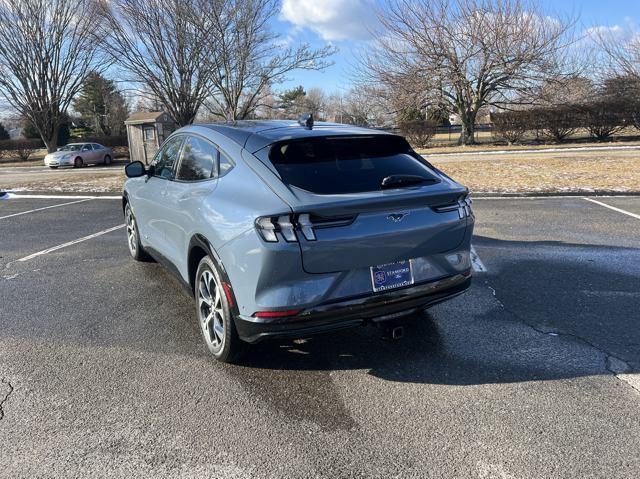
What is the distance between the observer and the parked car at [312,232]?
2936 mm

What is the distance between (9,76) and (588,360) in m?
37.6

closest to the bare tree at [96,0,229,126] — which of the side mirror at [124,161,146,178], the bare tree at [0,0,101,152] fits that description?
the bare tree at [0,0,101,152]

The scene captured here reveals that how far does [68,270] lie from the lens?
5973 mm

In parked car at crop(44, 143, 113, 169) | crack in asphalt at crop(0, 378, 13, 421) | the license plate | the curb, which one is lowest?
crack in asphalt at crop(0, 378, 13, 421)

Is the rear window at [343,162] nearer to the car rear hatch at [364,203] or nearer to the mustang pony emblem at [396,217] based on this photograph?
the car rear hatch at [364,203]

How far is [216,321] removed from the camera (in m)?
3.60

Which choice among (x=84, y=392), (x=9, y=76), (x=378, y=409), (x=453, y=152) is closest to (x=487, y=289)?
(x=378, y=409)

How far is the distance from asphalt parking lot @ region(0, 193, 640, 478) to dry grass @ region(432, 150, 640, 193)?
6.53m

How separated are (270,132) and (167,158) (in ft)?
5.15

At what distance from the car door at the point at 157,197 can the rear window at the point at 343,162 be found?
1.61m

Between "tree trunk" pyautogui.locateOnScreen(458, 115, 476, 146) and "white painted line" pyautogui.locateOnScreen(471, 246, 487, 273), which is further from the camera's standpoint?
"tree trunk" pyautogui.locateOnScreen(458, 115, 476, 146)

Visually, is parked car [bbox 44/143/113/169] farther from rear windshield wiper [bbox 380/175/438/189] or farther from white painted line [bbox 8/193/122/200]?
rear windshield wiper [bbox 380/175/438/189]

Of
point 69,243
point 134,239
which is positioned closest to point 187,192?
point 134,239

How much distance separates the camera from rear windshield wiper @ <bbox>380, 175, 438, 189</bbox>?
3266mm
